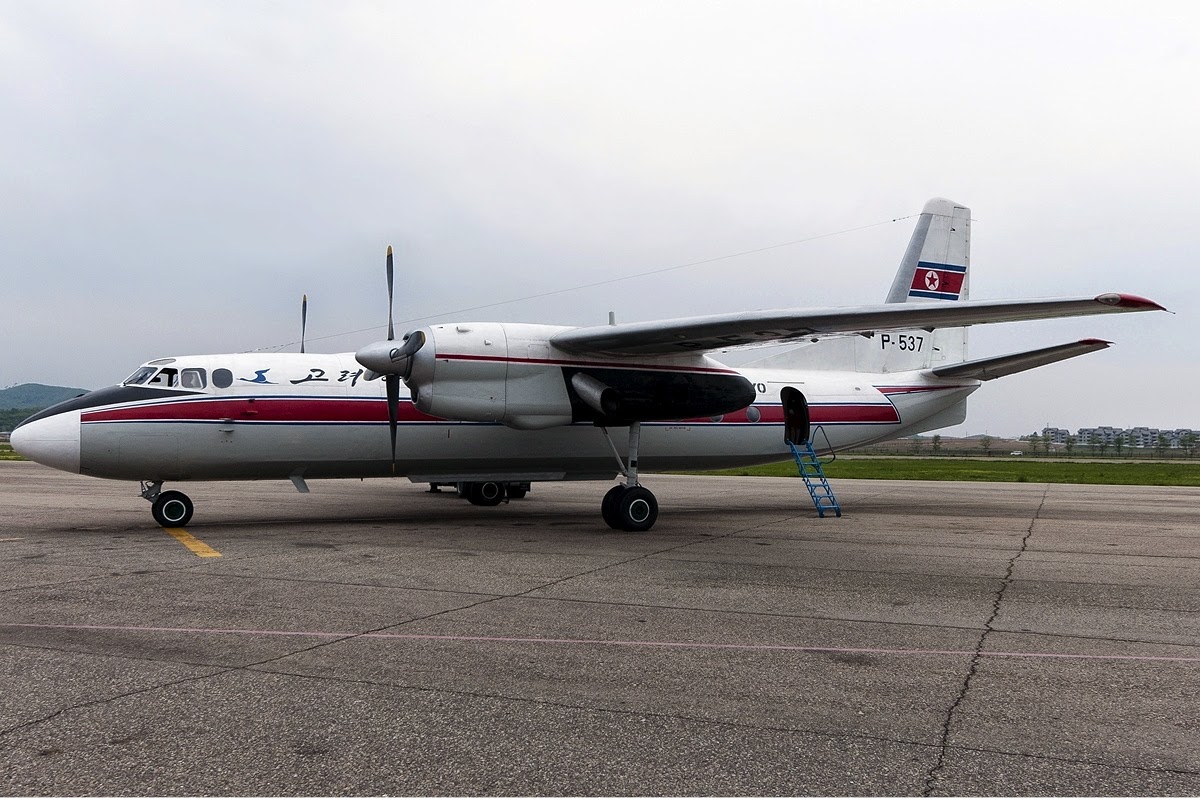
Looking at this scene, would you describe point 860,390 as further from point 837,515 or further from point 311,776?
point 311,776

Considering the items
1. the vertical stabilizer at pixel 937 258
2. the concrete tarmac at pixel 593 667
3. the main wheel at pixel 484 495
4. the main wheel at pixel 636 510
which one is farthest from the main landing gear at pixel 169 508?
the vertical stabilizer at pixel 937 258

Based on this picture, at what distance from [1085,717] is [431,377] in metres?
10.8

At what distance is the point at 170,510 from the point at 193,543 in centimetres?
266

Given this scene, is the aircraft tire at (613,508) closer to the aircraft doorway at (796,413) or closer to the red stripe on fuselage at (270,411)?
the red stripe on fuselage at (270,411)

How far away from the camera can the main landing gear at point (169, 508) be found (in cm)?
1568

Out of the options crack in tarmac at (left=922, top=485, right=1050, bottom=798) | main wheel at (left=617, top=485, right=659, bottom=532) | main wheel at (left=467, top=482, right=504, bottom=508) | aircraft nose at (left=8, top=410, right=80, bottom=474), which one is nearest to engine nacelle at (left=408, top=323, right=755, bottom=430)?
main wheel at (left=617, top=485, right=659, bottom=532)

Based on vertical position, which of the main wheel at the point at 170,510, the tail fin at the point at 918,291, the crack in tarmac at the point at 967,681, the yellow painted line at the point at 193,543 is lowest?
the crack in tarmac at the point at 967,681

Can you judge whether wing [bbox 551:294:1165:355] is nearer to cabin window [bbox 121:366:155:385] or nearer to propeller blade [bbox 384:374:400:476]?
propeller blade [bbox 384:374:400:476]

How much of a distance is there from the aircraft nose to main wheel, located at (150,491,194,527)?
1.48 m

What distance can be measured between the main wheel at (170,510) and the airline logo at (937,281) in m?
16.4

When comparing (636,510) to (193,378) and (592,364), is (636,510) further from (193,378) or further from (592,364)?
(193,378)

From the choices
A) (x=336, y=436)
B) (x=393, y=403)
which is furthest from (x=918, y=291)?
(x=336, y=436)

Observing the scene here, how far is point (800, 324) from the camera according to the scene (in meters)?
13.8

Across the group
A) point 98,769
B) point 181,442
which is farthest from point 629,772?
point 181,442
